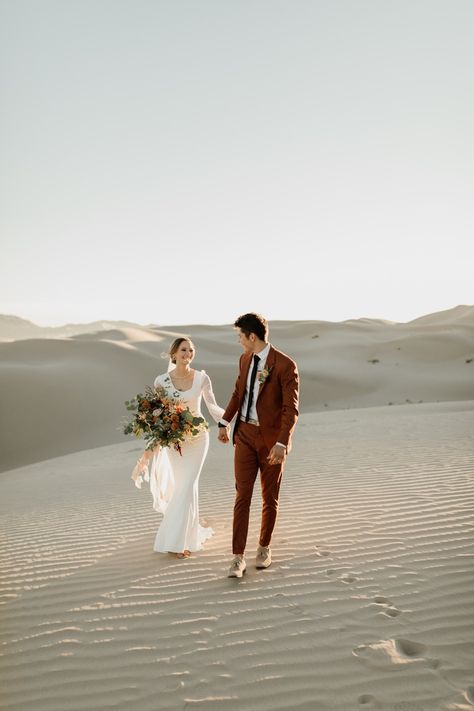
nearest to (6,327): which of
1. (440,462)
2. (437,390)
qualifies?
(437,390)

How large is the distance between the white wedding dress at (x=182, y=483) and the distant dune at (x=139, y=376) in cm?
1268

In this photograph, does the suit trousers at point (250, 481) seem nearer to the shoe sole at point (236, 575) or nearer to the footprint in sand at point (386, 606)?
the shoe sole at point (236, 575)

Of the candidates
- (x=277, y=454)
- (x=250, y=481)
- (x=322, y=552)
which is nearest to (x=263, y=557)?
(x=322, y=552)

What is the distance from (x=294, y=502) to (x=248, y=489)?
2086 millimetres

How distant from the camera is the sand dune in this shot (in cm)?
311

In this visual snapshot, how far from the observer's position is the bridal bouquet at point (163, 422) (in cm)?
520

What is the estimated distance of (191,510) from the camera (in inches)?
207

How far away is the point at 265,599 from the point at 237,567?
49 cm

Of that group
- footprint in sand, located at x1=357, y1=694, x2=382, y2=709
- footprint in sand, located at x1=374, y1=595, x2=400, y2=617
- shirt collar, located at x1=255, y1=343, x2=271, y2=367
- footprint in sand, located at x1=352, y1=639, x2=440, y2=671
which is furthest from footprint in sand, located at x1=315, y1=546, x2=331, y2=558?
footprint in sand, located at x1=357, y1=694, x2=382, y2=709

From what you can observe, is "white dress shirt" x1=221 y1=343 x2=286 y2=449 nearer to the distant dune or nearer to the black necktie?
the black necktie

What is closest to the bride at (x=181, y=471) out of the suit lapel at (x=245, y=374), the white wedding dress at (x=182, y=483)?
the white wedding dress at (x=182, y=483)

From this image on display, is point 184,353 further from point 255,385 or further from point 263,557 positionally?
point 263,557

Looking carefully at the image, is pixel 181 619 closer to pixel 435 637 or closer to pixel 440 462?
pixel 435 637

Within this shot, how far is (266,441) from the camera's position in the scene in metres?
4.64
